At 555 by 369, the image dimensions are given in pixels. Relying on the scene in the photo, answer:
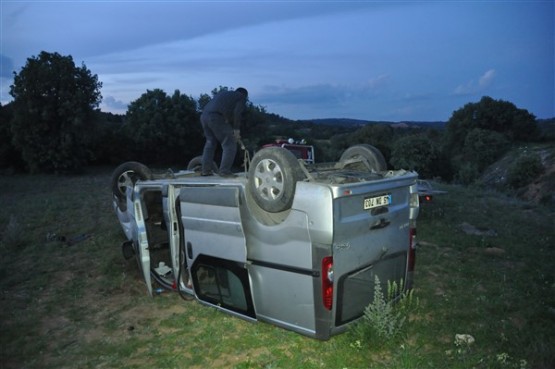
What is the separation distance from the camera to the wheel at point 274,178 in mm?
3764

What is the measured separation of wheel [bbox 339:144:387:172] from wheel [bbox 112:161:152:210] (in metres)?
3.21

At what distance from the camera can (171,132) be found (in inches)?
1095

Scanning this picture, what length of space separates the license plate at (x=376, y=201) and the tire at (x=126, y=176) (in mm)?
3889

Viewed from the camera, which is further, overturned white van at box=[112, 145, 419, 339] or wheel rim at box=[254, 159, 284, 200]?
wheel rim at box=[254, 159, 284, 200]

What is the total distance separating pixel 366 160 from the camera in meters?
5.31

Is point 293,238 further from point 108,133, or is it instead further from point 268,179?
point 108,133

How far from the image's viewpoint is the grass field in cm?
414

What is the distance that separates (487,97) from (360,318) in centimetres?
4915

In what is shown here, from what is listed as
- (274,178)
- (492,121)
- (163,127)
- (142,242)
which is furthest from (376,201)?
(492,121)

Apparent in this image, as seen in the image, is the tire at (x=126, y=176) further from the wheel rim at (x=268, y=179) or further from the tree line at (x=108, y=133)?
the tree line at (x=108, y=133)

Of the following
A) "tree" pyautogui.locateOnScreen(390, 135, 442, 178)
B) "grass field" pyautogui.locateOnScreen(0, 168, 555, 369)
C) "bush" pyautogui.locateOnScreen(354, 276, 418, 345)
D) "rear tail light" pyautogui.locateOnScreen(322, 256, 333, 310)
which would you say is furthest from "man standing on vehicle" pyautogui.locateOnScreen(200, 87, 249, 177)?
"tree" pyautogui.locateOnScreen(390, 135, 442, 178)

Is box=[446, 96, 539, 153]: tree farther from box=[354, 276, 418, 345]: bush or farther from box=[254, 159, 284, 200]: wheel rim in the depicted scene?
box=[254, 159, 284, 200]: wheel rim

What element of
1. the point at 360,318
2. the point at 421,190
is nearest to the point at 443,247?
the point at 421,190

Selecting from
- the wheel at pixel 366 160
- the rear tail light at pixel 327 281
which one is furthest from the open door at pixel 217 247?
the wheel at pixel 366 160
